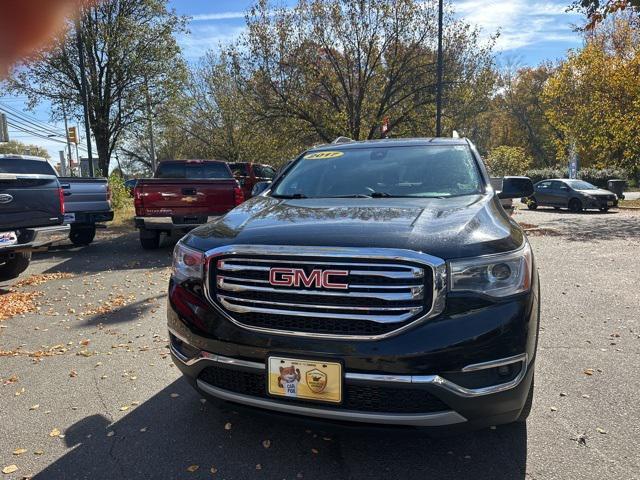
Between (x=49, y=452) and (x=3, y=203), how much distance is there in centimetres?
468

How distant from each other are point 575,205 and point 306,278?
72.9 ft

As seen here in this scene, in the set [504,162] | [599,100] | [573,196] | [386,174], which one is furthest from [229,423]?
[504,162]

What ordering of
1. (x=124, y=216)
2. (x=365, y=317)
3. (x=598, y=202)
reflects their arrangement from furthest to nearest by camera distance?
(x=598, y=202) → (x=124, y=216) → (x=365, y=317)

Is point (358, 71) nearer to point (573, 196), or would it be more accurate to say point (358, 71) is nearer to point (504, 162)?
point (573, 196)

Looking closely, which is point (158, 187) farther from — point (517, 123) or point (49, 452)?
point (517, 123)

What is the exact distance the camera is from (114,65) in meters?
17.9

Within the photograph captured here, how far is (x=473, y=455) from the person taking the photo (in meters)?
2.70

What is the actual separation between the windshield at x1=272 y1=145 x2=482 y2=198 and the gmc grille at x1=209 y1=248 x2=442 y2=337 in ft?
4.32

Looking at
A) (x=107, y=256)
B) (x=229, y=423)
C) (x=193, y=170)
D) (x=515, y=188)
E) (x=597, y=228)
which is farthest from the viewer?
(x=597, y=228)

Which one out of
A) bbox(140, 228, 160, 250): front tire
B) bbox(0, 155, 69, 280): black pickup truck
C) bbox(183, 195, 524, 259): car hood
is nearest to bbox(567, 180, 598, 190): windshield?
bbox(140, 228, 160, 250): front tire

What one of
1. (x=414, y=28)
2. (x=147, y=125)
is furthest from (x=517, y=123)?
(x=147, y=125)

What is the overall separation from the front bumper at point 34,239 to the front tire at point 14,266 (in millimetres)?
660

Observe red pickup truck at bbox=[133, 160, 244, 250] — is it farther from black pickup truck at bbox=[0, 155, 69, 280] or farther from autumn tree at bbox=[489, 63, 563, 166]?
autumn tree at bbox=[489, 63, 563, 166]

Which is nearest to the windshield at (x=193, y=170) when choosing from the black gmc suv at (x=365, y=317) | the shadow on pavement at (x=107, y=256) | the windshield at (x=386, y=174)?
the shadow on pavement at (x=107, y=256)
